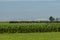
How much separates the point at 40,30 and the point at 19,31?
3.47 m

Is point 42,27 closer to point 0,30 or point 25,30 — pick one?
point 25,30

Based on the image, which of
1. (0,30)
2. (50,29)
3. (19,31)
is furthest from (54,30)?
(0,30)

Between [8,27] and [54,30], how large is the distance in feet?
24.9

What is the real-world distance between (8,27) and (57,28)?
8.15 m

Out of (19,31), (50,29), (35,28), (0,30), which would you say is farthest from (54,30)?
(0,30)

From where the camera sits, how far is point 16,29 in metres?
35.2

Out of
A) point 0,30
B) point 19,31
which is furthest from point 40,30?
point 0,30

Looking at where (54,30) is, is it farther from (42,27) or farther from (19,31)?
(19,31)

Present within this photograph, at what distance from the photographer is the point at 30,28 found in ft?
117

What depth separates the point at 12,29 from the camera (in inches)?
1377

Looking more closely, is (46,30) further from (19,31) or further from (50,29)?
(19,31)

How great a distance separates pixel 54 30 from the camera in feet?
118

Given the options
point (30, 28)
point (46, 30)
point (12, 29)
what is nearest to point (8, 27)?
point (12, 29)

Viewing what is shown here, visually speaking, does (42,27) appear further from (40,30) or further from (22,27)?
(22,27)
